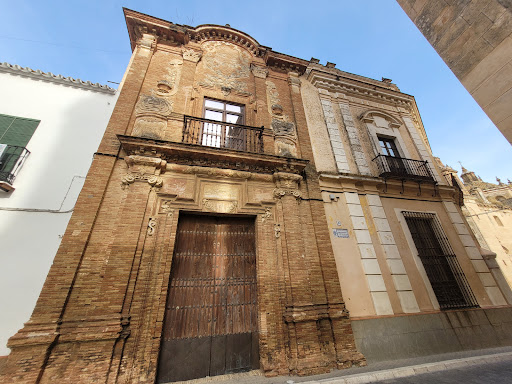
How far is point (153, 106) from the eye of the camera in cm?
541

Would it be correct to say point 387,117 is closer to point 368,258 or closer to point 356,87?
point 356,87

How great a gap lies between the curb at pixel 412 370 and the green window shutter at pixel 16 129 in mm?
6823

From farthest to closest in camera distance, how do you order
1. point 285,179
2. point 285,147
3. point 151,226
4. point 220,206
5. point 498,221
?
point 498,221, point 285,147, point 285,179, point 220,206, point 151,226

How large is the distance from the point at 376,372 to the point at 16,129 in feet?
27.2

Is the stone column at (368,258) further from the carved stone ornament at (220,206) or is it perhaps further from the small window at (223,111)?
the small window at (223,111)

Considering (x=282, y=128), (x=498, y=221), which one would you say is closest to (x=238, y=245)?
(x=282, y=128)

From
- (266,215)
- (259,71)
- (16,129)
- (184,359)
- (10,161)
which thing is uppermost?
(259,71)

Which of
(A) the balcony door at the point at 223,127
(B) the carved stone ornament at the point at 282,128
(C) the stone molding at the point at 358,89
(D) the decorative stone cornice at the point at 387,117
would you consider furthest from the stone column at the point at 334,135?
(A) the balcony door at the point at 223,127

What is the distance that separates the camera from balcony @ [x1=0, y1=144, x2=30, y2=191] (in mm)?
3945

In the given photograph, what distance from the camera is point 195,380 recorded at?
346cm

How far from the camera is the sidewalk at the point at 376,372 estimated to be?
334 centimetres

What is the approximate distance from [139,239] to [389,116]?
9.22 metres

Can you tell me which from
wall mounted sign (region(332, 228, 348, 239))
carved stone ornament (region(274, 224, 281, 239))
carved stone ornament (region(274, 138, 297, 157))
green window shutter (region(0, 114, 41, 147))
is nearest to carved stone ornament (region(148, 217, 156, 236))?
carved stone ornament (region(274, 224, 281, 239))

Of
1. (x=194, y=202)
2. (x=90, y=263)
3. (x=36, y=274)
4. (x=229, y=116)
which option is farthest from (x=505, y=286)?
(x=36, y=274)
